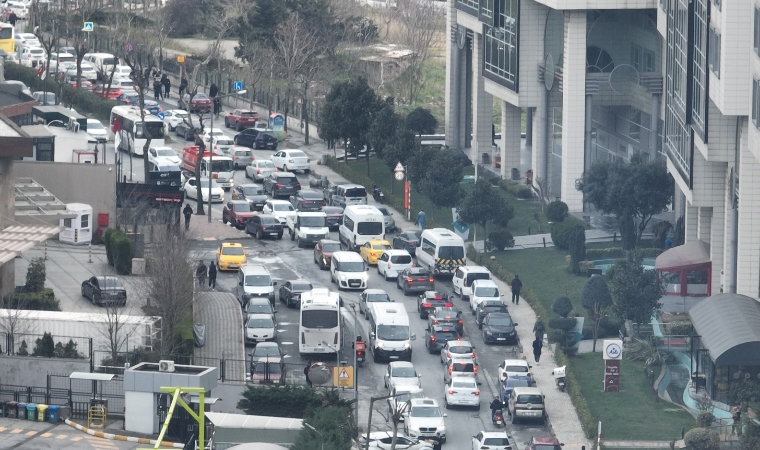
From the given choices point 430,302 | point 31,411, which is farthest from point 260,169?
point 31,411

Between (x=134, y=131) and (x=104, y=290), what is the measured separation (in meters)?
34.5

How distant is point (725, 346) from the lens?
67500 millimetres

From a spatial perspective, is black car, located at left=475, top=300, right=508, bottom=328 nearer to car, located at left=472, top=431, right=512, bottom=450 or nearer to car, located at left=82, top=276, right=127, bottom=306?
car, located at left=472, top=431, right=512, bottom=450

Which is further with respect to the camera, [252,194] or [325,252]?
[252,194]

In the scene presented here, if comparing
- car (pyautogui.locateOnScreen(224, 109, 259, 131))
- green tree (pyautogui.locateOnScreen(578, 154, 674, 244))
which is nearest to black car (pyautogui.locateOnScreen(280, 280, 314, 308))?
green tree (pyautogui.locateOnScreen(578, 154, 674, 244))

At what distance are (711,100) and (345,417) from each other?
85.2 ft

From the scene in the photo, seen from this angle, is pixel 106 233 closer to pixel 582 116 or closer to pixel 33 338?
pixel 33 338

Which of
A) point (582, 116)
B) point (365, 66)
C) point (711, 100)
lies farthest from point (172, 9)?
point (711, 100)

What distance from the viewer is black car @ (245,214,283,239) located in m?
92.7

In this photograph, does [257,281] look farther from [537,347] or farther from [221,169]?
[221,169]

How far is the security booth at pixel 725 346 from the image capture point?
221ft

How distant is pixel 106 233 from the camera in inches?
3312

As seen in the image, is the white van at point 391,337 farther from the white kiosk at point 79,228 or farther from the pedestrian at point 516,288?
the white kiosk at point 79,228

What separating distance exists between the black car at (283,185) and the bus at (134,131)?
30.4 ft
